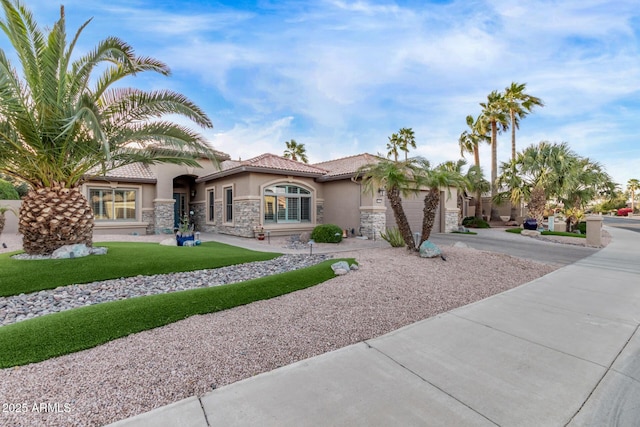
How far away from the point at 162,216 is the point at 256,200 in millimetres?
6760

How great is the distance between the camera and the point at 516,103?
26.0 meters

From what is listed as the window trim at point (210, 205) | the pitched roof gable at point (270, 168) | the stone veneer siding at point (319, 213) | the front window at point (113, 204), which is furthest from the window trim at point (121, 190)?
the stone veneer siding at point (319, 213)

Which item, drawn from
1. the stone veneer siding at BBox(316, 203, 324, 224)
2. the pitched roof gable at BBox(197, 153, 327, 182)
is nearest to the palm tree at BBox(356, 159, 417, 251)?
the pitched roof gable at BBox(197, 153, 327, 182)

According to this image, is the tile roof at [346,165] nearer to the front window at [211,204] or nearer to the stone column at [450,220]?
the stone column at [450,220]

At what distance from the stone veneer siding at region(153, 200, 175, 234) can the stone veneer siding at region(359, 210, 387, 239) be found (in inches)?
448

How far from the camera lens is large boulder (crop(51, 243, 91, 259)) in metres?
7.53

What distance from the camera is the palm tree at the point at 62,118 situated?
6.61 metres

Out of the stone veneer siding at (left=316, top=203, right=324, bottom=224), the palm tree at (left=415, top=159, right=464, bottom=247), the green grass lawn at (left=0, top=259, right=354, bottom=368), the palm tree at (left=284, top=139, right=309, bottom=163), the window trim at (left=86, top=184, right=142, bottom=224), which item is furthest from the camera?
the palm tree at (left=284, top=139, right=309, bottom=163)

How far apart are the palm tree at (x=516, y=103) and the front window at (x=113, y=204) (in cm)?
2935

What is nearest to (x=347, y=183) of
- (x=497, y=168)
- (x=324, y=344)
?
(x=324, y=344)

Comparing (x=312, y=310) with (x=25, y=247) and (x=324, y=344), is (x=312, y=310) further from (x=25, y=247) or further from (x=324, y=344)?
(x=25, y=247)

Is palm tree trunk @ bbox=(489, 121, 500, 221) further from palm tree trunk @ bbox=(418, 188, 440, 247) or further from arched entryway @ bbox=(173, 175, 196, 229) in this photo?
arched entryway @ bbox=(173, 175, 196, 229)

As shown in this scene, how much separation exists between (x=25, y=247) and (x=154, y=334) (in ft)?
22.2

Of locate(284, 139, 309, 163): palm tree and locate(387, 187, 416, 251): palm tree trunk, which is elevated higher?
locate(284, 139, 309, 163): palm tree
